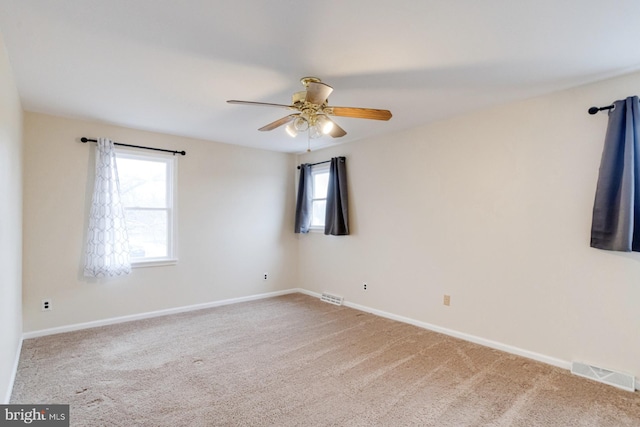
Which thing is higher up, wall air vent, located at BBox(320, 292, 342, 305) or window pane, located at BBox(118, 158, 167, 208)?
window pane, located at BBox(118, 158, 167, 208)

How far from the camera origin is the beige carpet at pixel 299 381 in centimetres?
214

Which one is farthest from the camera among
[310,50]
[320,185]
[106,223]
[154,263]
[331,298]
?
[320,185]

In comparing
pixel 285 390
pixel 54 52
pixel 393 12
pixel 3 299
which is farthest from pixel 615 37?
pixel 3 299

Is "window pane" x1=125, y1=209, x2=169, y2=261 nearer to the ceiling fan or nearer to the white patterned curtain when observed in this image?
the white patterned curtain

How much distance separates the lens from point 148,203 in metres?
4.32

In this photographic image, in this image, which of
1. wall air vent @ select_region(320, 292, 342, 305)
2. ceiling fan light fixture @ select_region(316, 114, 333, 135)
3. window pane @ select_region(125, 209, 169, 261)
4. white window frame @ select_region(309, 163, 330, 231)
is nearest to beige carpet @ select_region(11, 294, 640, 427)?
window pane @ select_region(125, 209, 169, 261)

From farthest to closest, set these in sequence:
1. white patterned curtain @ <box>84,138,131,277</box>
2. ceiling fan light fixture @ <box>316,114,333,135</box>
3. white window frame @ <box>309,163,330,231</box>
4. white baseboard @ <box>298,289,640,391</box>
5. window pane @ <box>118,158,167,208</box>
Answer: white window frame @ <box>309,163,330,231</box>, window pane @ <box>118,158,167,208</box>, white patterned curtain @ <box>84,138,131,277</box>, white baseboard @ <box>298,289,640,391</box>, ceiling fan light fixture @ <box>316,114,333,135</box>

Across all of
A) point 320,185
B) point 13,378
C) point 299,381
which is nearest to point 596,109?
point 299,381

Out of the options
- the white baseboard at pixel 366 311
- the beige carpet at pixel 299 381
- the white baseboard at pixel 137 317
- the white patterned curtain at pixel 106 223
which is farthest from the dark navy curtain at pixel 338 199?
the white patterned curtain at pixel 106 223

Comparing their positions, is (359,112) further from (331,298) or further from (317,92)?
(331,298)

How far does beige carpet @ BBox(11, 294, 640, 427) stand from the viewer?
2143 millimetres

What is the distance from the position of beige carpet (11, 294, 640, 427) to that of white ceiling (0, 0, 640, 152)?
2415 mm

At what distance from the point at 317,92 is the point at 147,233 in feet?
10.6

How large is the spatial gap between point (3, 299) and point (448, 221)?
153 inches
